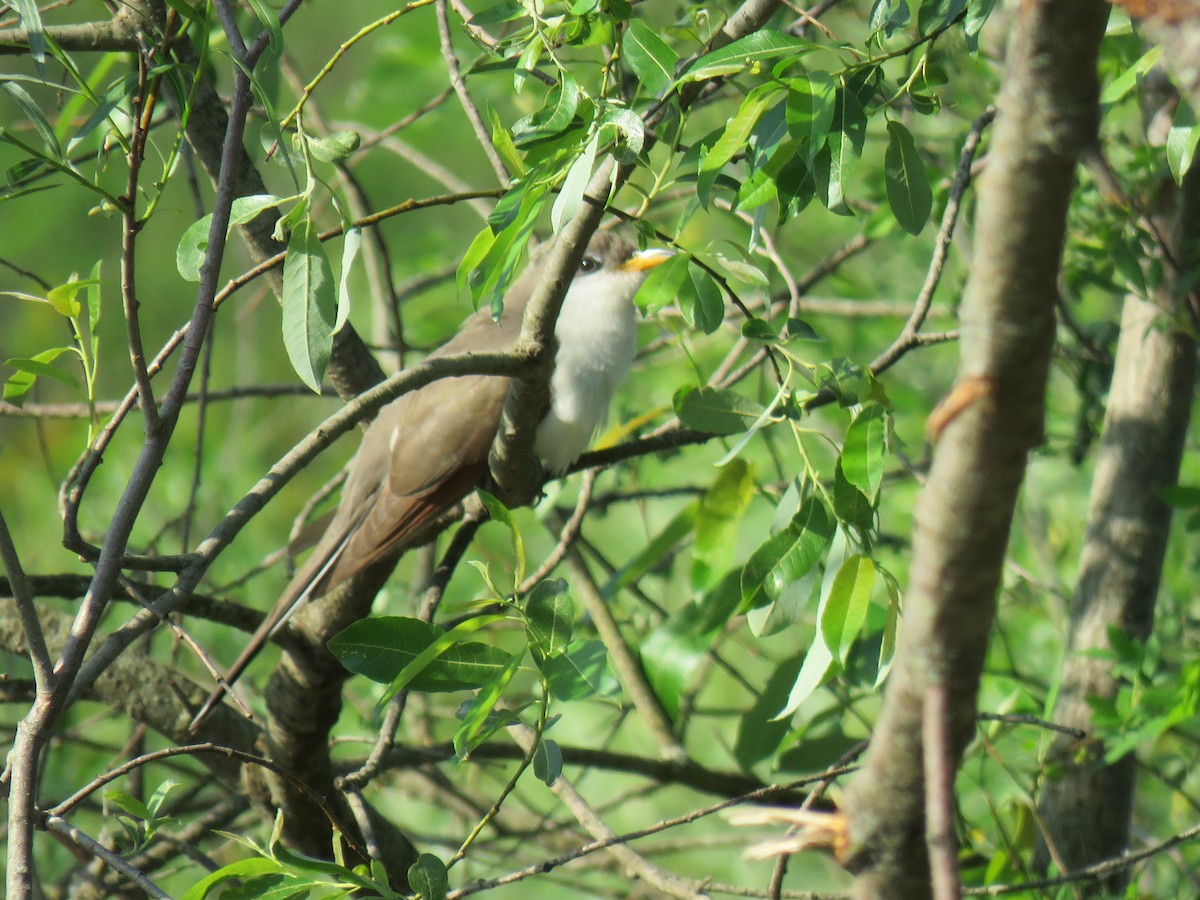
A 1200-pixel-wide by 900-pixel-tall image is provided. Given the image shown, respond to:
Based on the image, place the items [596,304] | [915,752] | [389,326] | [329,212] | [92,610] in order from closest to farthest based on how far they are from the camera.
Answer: [915,752]
[92,610]
[596,304]
[389,326]
[329,212]

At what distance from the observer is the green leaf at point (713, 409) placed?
80.4 inches

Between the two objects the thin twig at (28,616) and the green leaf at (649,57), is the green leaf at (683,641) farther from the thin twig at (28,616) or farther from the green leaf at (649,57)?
the thin twig at (28,616)

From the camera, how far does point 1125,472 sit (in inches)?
126

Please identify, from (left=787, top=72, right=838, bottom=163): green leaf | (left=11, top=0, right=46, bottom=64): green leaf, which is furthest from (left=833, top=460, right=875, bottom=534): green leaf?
(left=11, top=0, right=46, bottom=64): green leaf

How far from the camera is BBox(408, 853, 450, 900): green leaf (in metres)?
1.68

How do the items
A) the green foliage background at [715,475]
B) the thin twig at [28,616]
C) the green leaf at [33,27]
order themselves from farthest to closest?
1. the green foliage background at [715,475]
2. the green leaf at [33,27]
3. the thin twig at [28,616]

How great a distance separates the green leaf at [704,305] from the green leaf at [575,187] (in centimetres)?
42

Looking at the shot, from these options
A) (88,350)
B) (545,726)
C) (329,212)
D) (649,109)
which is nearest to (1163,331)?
(649,109)

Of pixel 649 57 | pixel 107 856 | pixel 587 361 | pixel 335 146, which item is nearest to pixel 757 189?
pixel 649 57

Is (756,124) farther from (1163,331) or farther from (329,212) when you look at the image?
(329,212)

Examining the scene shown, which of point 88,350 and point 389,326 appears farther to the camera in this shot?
point 389,326

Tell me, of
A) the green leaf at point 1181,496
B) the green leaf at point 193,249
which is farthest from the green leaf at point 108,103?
the green leaf at point 1181,496

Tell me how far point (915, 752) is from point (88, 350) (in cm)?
144

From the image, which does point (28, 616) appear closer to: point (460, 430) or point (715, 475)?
point (460, 430)
